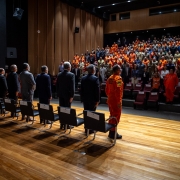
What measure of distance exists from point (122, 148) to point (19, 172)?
62.5 inches

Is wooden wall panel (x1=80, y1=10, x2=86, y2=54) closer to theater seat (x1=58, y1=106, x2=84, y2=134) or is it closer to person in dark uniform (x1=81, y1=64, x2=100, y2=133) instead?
person in dark uniform (x1=81, y1=64, x2=100, y2=133)

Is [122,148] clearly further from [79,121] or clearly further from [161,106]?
[161,106]

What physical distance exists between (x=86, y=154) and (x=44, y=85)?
207cm

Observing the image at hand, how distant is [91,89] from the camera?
3.77 metres

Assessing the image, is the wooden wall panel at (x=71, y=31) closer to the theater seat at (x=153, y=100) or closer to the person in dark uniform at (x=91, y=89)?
the theater seat at (x=153, y=100)

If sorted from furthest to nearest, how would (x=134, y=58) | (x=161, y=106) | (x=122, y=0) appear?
(x=122, y=0)
(x=134, y=58)
(x=161, y=106)

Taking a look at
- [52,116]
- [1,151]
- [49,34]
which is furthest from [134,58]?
[1,151]

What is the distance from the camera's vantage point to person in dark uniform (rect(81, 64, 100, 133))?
3732 mm

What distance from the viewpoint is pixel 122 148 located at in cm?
332

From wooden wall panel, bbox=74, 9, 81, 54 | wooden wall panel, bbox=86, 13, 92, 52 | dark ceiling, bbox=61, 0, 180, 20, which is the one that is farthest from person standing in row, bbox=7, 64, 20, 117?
wooden wall panel, bbox=86, 13, 92, 52

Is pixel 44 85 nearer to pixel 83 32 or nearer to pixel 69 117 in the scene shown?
pixel 69 117

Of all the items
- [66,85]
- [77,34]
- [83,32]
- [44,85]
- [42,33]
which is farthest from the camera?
[83,32]

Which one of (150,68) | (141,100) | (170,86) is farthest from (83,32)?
(170,86)

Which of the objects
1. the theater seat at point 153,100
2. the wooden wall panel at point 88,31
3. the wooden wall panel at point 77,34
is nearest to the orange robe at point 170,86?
the theater seat at point 153,100
